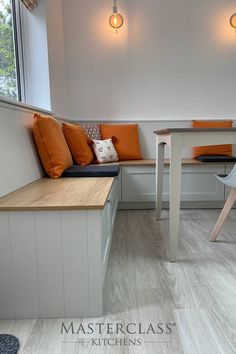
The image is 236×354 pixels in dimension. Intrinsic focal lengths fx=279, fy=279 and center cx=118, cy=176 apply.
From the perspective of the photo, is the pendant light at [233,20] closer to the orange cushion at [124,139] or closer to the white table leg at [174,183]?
the orange cushion at [124,139]

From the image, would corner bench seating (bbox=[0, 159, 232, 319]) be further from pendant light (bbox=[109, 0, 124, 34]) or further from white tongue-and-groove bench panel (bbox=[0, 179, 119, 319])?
pendant light (bbox=[109, 0, 124, 34])

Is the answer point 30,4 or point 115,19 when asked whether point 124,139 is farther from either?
point 30,4

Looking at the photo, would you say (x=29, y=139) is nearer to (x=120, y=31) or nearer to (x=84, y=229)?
(x=84, y=229)

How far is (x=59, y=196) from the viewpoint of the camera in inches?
51.4

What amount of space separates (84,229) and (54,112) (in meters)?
1.79

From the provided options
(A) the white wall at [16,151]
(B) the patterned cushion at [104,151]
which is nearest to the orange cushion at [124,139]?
(B) the patterned cushion at [104,151]

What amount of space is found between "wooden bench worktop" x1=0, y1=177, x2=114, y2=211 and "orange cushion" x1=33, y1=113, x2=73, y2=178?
0.16 metres

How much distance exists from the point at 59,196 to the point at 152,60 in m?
2.47

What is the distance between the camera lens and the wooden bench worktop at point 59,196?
1.13 m

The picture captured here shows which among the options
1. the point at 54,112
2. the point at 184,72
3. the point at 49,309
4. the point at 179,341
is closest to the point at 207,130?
the point at 179,341

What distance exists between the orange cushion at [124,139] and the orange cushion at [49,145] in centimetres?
113

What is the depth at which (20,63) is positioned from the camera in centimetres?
236

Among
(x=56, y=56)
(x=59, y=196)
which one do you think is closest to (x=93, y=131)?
(x=56, y=56)

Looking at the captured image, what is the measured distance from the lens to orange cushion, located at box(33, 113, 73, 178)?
1.82 meters
